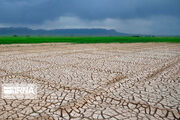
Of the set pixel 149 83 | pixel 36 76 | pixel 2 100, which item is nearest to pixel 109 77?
pixel 149 83

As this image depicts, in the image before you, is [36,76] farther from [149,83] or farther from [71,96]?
[149,83]

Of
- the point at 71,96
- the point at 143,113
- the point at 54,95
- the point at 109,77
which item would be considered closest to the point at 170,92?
the point at 143,113

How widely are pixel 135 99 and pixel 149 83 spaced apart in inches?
52.1

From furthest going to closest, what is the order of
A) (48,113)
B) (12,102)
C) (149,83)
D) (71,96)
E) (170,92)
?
(149,83) → (170,92) → (71,96) → (12,102) → (48,113)

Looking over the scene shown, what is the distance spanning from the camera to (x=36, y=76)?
495 centimetres

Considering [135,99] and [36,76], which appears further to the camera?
[36,76]

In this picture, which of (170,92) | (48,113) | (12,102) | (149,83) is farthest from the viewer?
(149,83)

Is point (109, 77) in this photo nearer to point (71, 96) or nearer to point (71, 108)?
point (71, 96)

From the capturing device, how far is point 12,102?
310cm

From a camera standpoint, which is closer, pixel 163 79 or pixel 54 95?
pixel 54 95

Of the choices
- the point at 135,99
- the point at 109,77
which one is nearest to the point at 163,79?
the point at 109,77

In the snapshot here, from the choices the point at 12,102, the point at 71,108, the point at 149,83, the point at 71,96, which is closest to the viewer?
the point at 71,108

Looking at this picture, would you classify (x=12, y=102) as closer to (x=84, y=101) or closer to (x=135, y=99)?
(x=84, y=101)

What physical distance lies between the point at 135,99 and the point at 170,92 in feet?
3.31
